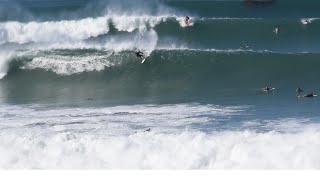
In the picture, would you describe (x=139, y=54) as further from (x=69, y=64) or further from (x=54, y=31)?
(x=54, y=31)

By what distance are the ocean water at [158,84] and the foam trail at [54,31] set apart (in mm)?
56

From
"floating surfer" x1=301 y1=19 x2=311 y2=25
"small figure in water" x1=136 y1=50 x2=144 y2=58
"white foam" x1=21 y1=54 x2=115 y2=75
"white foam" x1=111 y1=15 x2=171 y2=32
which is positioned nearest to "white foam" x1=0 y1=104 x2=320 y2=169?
"white foam" x1=21 y1=54 x2=115 y2=75

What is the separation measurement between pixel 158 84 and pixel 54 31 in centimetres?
672

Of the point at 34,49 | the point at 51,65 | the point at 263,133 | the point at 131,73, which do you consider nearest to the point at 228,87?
the point at 131,73

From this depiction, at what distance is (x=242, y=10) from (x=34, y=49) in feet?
29.7

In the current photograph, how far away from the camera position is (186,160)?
41.8 ft

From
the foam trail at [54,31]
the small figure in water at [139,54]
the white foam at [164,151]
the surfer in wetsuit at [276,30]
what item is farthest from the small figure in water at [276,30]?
the white foam at [164,151]

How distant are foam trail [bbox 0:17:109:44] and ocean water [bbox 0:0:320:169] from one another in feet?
0.18

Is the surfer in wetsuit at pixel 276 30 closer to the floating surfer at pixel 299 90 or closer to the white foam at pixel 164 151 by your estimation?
the floating surfer at pixel 299 90

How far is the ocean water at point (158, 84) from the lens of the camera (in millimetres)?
13375

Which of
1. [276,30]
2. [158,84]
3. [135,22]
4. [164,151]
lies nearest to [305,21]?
[276,30]

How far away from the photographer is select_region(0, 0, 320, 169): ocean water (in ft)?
43.9

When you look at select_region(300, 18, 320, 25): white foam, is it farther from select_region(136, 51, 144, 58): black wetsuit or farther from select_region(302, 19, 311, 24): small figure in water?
select_region(136, 51, 144, 58): black wetsuit

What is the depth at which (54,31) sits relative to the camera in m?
25.1
